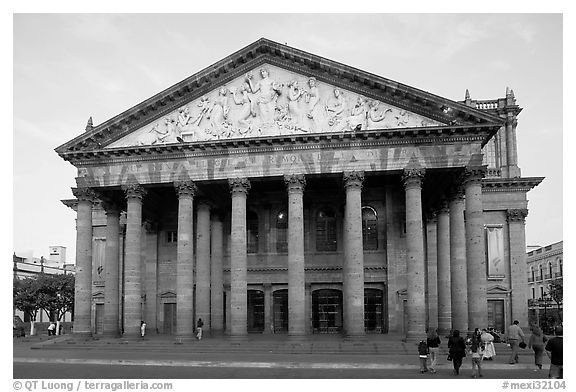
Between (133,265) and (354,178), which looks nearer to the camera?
(354,178)

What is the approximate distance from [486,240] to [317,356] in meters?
21.2

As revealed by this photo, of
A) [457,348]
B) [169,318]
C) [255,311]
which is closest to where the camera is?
[457,348]

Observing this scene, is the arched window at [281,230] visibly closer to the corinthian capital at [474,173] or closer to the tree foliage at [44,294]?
the corinthian capital at [474,173]

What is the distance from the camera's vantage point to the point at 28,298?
59594 millimetres

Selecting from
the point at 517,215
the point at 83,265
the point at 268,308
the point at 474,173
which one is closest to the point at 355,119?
the point at 474,173

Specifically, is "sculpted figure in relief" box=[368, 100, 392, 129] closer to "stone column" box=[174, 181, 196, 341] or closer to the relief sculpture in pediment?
the relief sculpture in pediment

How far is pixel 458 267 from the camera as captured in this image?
112 ft

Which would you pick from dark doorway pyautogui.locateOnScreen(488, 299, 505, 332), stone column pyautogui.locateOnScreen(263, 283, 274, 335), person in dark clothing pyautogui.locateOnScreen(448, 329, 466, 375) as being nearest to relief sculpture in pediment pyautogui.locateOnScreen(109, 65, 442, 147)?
stone column pyautogui.locateOnScreen(263, 283, 274, 335)

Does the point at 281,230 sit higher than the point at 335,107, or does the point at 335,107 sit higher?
the point at 335,107

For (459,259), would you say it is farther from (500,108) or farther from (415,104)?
(500,108)

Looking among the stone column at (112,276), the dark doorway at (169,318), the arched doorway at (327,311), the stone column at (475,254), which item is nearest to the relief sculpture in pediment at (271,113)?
the stone column at (475,254)

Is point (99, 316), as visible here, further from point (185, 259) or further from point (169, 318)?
point (185, 259)

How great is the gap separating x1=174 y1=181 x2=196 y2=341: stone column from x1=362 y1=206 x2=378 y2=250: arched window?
1216cm

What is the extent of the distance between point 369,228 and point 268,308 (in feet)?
28.8
